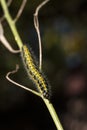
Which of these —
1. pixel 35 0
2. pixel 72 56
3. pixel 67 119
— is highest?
pixel 35 0

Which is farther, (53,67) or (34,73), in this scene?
(53,67)

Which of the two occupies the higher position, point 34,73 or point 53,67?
point 34,73

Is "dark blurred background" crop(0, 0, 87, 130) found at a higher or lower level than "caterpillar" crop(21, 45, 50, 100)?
lower

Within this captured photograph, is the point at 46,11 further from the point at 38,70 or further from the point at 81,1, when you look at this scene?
the point at 38,70

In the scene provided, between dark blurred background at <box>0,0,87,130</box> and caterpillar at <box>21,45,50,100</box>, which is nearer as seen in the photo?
caterpillar at <box>21,45,50,100</box>

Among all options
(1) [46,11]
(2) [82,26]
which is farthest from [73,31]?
(1) [46,11]
